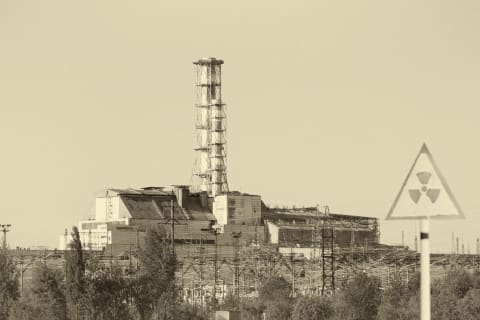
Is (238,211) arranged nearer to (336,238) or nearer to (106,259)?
(336,238)

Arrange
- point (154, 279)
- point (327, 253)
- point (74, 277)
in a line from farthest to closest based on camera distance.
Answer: point (327, 253) < point (154, 279) < point (74, 277)

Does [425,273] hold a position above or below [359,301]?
above

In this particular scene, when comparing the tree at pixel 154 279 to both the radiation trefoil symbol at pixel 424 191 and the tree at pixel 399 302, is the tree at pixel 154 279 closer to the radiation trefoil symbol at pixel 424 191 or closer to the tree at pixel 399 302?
the tree at pixel 399 302

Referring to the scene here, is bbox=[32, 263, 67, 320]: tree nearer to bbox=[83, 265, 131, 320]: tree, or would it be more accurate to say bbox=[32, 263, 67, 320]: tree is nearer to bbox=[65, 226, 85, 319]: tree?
bbox=[65, 226, 85, 319]: tree

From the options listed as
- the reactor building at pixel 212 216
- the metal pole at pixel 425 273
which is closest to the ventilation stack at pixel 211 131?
the reactor building at pixel 212 216

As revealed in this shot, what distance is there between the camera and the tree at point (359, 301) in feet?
215

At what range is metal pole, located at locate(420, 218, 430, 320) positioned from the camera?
10922 mm

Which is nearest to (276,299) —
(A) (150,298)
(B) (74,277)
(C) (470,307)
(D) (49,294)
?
(C) (470,307)

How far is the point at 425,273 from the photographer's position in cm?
1115

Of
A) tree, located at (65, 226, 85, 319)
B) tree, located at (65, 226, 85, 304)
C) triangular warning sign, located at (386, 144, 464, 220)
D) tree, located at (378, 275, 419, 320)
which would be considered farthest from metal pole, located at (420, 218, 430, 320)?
tree, located at (378, 275, 419, 320)

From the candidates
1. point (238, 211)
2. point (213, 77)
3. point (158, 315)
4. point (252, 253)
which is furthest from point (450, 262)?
point (158, 315)

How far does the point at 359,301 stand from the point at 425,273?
56.0 metres

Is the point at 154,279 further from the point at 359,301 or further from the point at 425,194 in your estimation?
the point at 425,194

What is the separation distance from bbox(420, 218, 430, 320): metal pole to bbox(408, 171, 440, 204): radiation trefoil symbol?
0.77 ft
